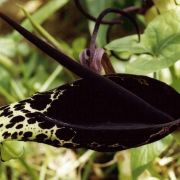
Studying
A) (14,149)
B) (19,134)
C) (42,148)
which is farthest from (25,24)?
(19,134)

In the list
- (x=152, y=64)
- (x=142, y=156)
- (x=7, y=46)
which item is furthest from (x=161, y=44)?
(x=7, y=46)

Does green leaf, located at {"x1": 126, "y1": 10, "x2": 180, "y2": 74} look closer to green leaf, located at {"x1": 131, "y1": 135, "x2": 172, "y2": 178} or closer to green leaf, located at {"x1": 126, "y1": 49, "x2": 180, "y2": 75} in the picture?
green leaf, located at {"x1": 126, "y1": 49, "x2": 180, "y2": 75}

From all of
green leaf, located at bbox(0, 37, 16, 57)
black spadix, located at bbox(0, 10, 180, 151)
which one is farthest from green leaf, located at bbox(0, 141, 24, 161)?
green leaf, located at bbox(0, 37, 16, 57)

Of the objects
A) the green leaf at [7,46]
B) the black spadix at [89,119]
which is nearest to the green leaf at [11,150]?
the black spadix at [89,119]

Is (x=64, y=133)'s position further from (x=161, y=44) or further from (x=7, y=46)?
(x=7, y=46)

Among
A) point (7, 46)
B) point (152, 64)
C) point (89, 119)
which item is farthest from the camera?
point (7, 46)

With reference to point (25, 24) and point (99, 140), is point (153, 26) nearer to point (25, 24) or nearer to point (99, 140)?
point (99, 140)

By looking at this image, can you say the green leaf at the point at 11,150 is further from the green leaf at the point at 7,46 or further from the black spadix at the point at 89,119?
the green leaf at the point at 7,46
